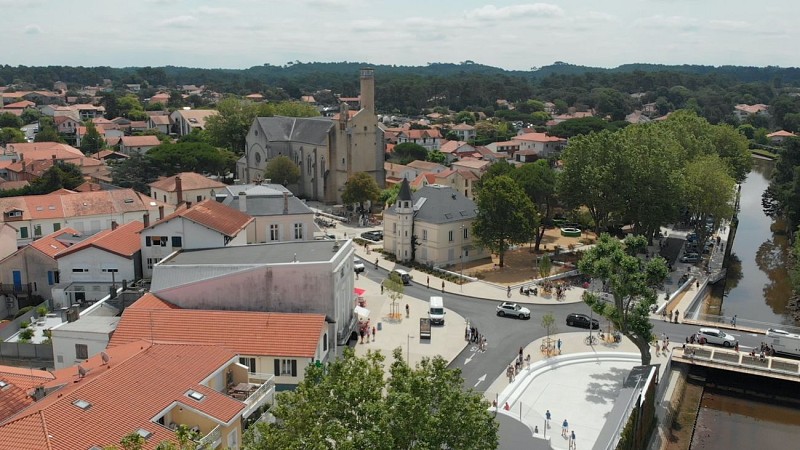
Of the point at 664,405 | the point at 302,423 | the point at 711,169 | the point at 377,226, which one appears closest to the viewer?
the point at 302,423

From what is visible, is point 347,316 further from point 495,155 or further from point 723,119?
point 723,119

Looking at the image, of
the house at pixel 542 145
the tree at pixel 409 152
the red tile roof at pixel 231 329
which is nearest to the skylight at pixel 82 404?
the red tile roof at pixel 231 329

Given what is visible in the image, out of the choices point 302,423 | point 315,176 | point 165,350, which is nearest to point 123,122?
point 315,176

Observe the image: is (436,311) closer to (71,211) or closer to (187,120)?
(71,211)

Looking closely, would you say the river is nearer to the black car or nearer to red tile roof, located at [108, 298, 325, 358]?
the black car

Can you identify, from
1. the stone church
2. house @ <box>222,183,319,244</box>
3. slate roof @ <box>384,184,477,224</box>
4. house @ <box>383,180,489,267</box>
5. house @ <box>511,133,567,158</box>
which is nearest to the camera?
house @ <box>222,183,319,244</box>

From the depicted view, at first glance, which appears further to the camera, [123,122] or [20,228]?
[123,122]

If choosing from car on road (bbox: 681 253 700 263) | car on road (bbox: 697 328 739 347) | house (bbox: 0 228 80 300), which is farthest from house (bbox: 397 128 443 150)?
car on road (bbox: 697 328 739 347)
